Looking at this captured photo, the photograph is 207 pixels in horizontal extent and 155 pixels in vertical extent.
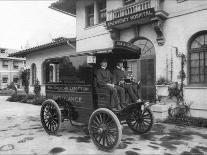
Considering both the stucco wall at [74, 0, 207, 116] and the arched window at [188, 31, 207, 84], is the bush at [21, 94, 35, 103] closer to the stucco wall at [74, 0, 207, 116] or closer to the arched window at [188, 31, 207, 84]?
the stucco wall at [74, 0, 207, 116]

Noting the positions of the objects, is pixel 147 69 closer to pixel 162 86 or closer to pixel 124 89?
pixel 162 86

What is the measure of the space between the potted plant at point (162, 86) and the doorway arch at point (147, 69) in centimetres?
64

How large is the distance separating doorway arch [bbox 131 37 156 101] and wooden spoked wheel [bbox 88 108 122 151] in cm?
591

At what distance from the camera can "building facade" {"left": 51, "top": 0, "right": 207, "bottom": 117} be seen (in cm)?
927

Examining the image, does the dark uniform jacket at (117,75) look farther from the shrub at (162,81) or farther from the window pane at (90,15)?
the window pane at (90,15)

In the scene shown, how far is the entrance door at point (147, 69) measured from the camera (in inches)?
432

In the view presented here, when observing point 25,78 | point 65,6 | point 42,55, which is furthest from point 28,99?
point 65,6

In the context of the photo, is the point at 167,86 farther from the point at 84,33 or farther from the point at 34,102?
the point at 34,102

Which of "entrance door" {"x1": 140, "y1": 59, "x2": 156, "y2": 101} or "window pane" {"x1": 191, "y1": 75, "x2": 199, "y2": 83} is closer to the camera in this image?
"window pane" {"x1": 191, "y1": 75, "x2": 199, "y2": 83}

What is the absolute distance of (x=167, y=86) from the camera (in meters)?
9.87

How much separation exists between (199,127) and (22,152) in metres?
5.87

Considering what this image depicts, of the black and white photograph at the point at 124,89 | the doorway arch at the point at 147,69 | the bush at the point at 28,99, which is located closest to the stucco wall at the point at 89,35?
the black and white photograph at the point at 124,89

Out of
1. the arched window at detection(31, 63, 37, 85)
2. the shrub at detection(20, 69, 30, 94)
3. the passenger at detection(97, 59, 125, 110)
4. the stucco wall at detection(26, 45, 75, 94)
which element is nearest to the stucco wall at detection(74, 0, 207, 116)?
the passenger at detection(97, 59, 125, 110)

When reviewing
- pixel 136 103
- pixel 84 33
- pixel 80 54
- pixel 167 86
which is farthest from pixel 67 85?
pixel 84 33
